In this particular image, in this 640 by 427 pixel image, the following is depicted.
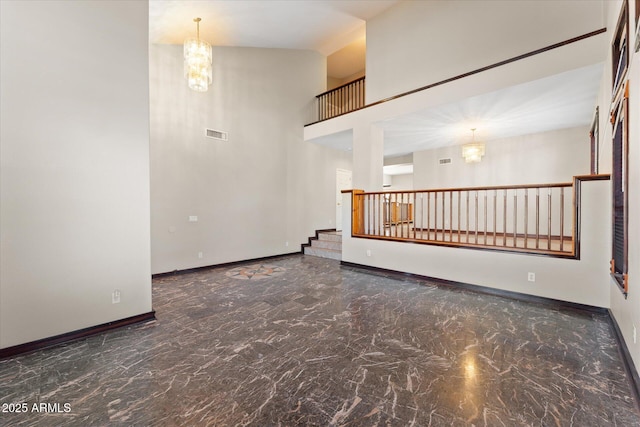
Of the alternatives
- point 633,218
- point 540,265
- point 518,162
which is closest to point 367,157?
point 540,265

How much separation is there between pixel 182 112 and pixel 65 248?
3.61m

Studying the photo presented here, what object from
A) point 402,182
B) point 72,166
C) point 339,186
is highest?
point 402,182

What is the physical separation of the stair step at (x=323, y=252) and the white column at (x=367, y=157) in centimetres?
180

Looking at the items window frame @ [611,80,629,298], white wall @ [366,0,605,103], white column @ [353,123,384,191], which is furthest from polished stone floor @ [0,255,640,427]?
white wall @ [366,0,605,103]

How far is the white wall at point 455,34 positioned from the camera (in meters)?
3.92

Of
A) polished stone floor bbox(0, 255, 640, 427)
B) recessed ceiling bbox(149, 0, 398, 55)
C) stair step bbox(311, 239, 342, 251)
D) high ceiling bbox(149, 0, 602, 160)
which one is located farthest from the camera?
stair step bbox(311, 239, 342, 251)

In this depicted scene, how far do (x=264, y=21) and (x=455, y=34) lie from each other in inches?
145

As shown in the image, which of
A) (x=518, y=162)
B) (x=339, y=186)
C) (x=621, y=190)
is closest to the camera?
(x=621, y=190)

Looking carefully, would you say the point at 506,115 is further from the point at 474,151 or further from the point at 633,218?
the point at 633,218

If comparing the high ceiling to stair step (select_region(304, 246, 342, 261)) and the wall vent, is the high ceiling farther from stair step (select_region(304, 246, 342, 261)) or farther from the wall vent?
stair step (select_region(304, 246, 342, 261))

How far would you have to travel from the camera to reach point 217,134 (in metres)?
5.81

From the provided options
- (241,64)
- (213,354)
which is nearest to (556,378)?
(213,354)

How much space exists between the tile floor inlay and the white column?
262 cm

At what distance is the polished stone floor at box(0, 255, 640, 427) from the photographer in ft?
5.40
